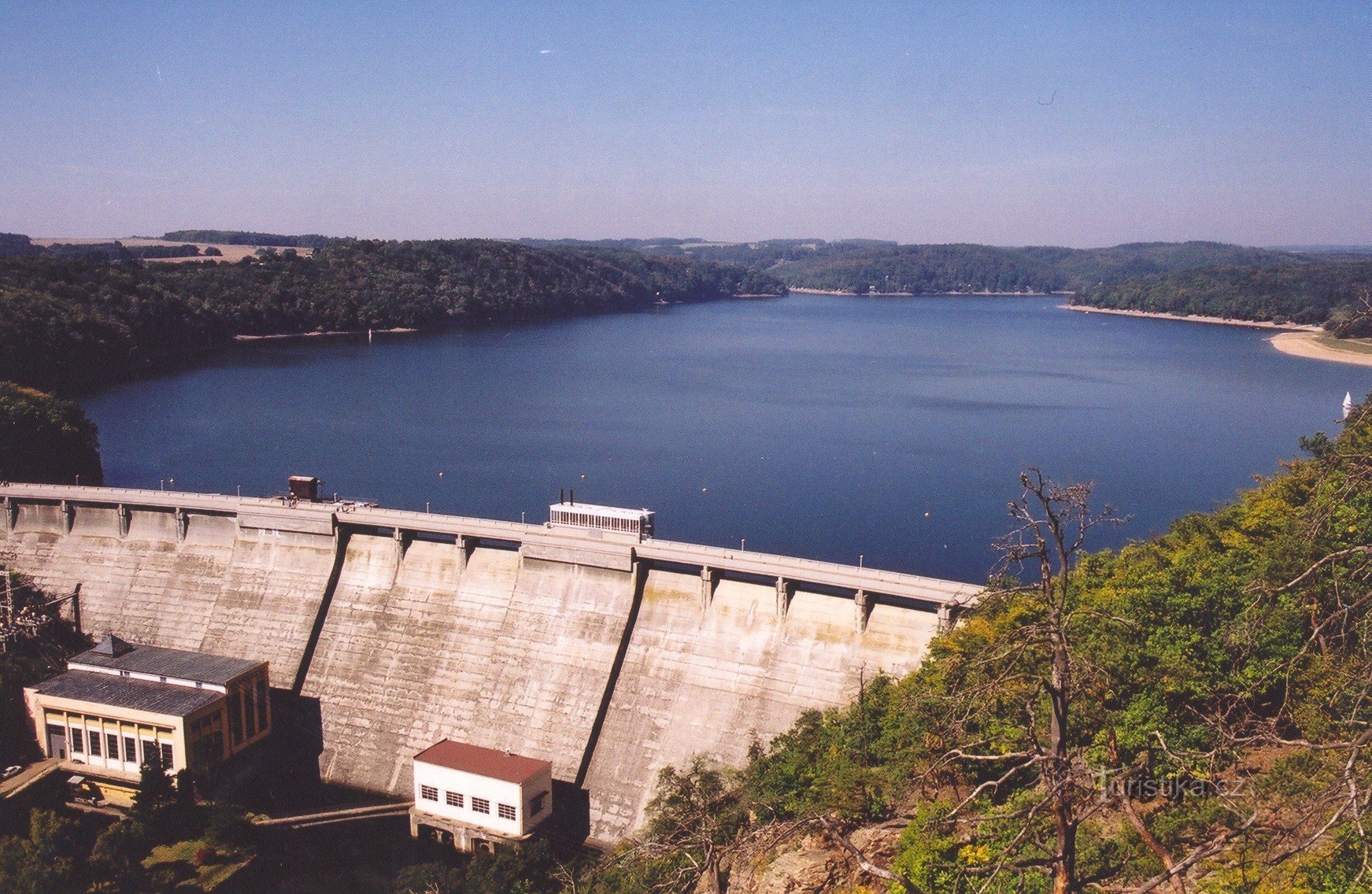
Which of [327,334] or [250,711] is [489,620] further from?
[327,334]

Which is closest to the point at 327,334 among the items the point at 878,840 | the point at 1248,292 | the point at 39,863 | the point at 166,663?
the point at 166,663

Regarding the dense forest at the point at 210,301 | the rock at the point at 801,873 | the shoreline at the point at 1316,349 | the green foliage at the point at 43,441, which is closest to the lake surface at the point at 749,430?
the shoreline at the point at 1316,349

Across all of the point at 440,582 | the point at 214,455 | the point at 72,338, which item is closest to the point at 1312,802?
the point at 440,582

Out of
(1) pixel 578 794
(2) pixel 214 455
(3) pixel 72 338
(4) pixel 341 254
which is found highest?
(4) pixel 341 254

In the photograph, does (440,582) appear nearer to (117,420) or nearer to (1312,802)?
(1312,802)

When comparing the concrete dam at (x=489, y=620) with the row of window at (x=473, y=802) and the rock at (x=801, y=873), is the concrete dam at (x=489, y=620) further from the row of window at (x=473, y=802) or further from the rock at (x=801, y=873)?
the rock at (x=801, y=873)

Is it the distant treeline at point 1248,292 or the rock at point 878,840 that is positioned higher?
the distant treeline at point 1248,292

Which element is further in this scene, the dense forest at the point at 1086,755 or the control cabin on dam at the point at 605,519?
the control cabin on dam at the point at 605,519
